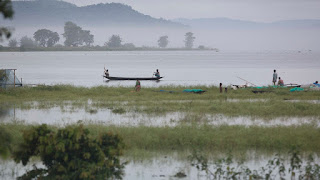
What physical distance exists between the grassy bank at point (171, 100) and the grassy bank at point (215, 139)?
6.09 m

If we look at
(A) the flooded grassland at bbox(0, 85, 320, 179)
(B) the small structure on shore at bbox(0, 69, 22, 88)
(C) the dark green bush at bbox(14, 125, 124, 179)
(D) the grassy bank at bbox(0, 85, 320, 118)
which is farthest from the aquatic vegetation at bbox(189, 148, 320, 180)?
(B) the small structure on shore at bbox(0, 69, 22, 88)

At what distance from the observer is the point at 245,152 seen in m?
15.1

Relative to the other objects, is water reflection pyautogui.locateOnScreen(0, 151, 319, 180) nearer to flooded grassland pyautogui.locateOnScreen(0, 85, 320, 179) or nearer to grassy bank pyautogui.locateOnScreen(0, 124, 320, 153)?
flooded grassland pyautogui.locateOnScreen(0, 85, 320, 179)

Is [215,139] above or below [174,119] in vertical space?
above

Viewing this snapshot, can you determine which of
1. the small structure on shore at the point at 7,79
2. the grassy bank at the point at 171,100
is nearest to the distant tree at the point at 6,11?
the grassy bank at the point at 171,100

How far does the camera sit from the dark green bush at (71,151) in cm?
1077

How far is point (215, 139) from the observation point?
15922 mm

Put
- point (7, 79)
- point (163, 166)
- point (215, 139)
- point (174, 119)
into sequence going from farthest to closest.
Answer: point (7, 79) < point (174, 119) < point (215, 139) < point (163, 166)

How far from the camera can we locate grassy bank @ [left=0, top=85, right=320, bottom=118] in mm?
24161

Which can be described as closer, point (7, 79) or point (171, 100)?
point (171, 100)

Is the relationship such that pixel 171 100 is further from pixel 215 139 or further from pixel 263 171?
pixel 263 171

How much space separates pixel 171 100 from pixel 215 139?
43.9ft

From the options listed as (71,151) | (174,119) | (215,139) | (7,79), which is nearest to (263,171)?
(215,139)

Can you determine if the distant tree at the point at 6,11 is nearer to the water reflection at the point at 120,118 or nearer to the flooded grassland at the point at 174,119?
the flooded grassland at the point at 174,119
